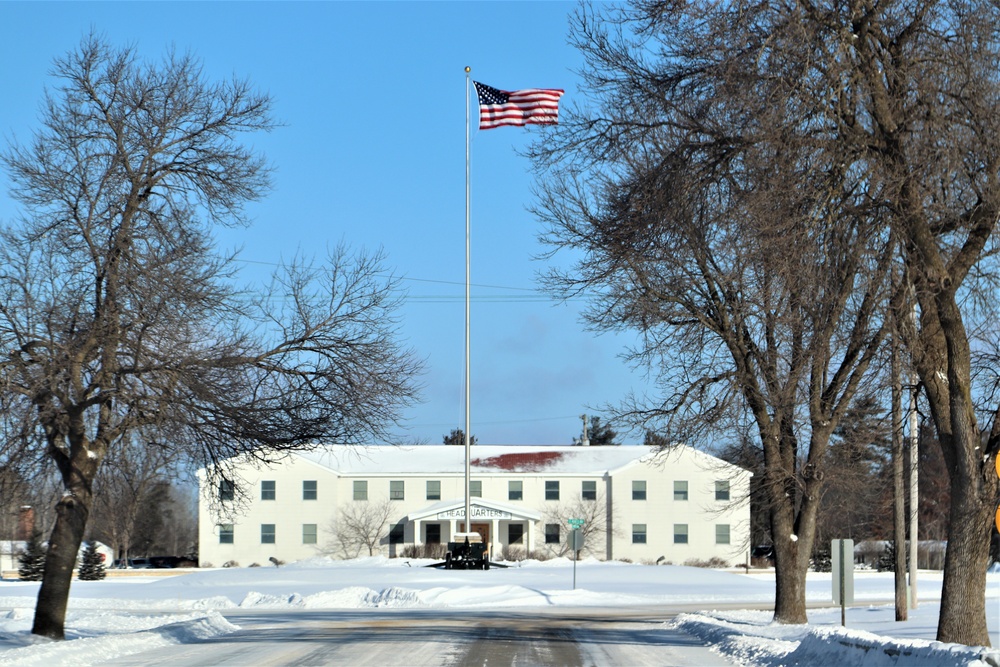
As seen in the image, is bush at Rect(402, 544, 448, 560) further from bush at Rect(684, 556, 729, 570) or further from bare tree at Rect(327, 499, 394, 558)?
bush at Rect(684, 556, 729, 570)

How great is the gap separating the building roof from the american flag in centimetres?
3441

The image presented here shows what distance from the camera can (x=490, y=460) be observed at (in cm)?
7631

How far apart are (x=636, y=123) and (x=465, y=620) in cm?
1650

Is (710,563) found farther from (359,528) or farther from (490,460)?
(359,528)

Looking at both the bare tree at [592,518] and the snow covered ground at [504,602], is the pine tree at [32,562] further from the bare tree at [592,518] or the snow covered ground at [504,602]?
the bare tree at [592,518]

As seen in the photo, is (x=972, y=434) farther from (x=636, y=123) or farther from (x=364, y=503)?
(x=364, y=503)

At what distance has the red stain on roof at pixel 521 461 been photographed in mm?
74125

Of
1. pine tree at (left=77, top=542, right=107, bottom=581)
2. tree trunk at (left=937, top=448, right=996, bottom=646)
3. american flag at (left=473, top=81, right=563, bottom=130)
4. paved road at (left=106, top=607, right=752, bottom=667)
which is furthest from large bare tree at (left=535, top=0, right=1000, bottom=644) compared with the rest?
pine tree at (left=77, top=542, right=107, bottom=581)

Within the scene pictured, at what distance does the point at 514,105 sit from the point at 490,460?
41.0 metres

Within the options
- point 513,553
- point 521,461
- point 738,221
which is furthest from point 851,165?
point 521,461

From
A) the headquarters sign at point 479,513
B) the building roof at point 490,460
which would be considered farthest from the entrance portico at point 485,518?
the building roof at point 490,460

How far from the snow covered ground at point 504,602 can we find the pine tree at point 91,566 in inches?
89.5

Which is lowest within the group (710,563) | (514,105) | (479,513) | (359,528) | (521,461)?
(710,563)

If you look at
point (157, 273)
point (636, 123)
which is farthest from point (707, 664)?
point (157, 273)
